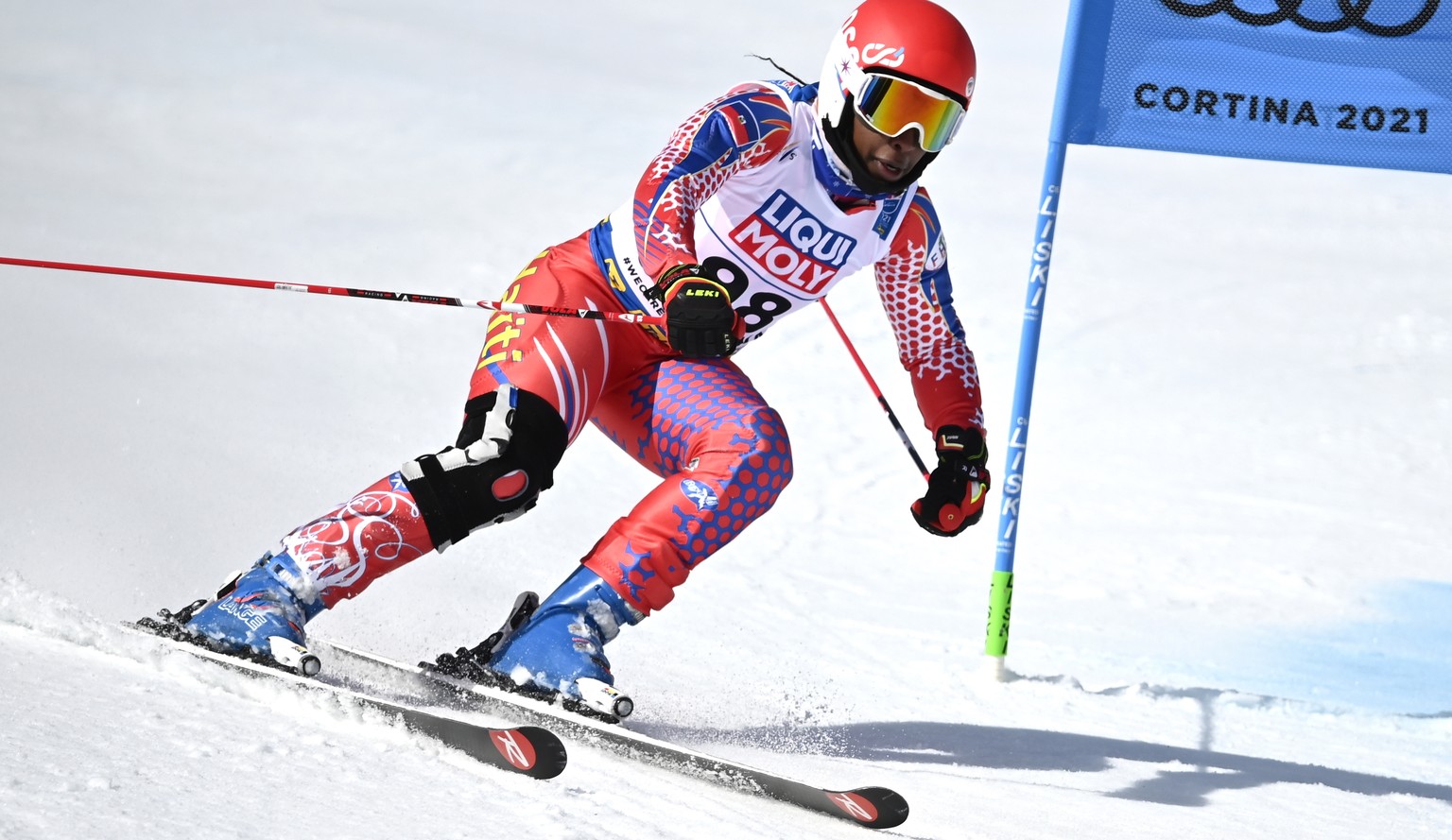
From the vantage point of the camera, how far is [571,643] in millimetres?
3025

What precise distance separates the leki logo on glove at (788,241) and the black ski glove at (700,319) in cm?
51

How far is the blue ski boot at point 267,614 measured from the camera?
292cm

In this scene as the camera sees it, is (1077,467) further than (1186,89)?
Yes

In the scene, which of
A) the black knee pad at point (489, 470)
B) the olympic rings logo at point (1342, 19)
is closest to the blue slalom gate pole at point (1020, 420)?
the olympic rings logo at point (1342, 19)

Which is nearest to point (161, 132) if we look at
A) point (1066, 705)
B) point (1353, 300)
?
point (1353, 300)

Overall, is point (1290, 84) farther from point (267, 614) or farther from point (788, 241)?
point (267, 614)

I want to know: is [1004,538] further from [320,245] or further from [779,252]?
[320,245]

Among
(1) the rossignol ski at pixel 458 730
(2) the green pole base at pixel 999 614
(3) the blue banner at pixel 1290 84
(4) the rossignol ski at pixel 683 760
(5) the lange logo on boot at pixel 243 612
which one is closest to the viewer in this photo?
(1) the rossignol ski at pixel 458 730

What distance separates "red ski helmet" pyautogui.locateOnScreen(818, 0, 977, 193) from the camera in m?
3.09

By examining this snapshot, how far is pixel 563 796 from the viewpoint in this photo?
247cm

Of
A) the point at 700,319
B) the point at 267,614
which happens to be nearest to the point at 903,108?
the point at 700,319

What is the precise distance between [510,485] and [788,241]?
0.86 meters

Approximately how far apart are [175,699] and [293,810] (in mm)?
600

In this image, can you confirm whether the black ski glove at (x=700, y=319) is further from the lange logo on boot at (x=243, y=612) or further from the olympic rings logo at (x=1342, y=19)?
the olympic rings logo at (x=1342, y=19)
